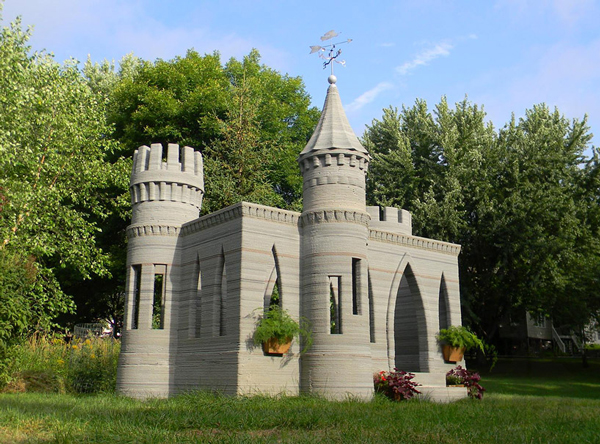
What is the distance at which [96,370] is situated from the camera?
21.2 meters

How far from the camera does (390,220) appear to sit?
21641 millimetres

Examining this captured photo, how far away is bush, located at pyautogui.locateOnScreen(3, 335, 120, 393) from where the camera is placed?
795 inches

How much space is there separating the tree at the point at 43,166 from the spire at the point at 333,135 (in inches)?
411

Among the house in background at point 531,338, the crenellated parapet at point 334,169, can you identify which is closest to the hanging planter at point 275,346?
the crenellated parapet at point 334,169

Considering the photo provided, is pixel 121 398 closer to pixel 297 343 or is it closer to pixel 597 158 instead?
pixel 297 343

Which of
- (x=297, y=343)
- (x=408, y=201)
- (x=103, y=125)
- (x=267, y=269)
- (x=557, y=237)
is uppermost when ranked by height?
(x=103, y=125)

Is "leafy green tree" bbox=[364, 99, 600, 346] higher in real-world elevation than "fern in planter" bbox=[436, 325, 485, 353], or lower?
higher

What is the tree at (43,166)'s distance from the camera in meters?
22.1

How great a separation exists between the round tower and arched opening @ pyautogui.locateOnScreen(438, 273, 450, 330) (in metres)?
8.95

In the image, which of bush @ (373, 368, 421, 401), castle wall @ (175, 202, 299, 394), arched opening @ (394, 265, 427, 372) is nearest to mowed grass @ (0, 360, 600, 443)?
castle wall @ (175, 202, 299, 394)

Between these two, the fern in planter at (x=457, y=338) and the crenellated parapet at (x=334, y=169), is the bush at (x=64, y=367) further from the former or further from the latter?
the fern in planter at (x=457, y=338)

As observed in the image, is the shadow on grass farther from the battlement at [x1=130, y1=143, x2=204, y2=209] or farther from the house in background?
the battlement at [x1=130, y1=143, x2=204, y2=209]

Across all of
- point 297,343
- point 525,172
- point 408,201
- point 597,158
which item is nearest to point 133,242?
point 297,343

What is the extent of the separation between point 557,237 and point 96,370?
22.4 meters
